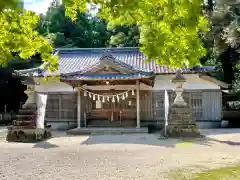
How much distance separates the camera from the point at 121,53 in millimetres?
21609

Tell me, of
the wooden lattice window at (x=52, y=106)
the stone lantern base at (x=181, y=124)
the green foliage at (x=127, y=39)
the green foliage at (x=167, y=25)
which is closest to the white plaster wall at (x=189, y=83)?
the stone lantern base at (x=181, y=124)

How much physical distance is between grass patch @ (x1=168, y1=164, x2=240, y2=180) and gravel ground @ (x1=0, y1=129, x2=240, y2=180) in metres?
0.28

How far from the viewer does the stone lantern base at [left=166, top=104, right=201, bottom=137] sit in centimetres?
1243

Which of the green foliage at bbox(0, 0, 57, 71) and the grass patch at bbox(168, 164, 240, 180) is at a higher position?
the green foliage at bbox(0, 0, 57, 71)

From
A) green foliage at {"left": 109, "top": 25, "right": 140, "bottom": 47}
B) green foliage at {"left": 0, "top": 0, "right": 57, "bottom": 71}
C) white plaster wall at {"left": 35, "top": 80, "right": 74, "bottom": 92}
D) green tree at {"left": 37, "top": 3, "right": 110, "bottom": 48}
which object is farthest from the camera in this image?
green tree at {"left": 37, "top": 3, "right": 110, "bottom": 48}

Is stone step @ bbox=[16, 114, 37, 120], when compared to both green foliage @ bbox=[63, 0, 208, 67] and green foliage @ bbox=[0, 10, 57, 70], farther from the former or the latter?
green foliage @ bbox=[63, 0, 208, 67]

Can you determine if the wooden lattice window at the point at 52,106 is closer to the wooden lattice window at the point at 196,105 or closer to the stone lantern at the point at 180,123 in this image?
the wooden lattice window at the point at 196,105

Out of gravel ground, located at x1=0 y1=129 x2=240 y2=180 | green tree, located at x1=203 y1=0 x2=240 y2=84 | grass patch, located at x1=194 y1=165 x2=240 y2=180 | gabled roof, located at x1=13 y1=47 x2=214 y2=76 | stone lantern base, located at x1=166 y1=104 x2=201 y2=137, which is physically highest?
green tree, located at x1=203 y1=0 x2=240 y2=84

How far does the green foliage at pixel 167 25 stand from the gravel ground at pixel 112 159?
3.01m

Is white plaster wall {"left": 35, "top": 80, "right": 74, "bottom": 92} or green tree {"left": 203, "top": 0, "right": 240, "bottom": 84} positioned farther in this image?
green tree {"left": 203, "top": 0, "right": 240, "bottom": 84}

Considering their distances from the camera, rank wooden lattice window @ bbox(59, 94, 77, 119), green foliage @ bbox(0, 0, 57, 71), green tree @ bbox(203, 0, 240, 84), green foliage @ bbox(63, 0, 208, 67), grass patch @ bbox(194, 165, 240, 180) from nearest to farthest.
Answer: green foliage @ bbox(63, 0, 208, 67) < green foliage @ bbox(0, 0, 57, 71) < grass patch @ bbox(194, 165, 240, 180) < wooden lattice window @ bbox(59, 94, 77, 119) < green tree @ bbox(203, 0, 240, 84)

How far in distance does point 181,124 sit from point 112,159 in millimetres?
4954

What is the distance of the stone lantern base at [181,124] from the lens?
1243 centimetres

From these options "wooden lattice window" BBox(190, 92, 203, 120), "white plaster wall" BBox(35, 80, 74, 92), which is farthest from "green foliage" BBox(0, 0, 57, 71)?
"wooden lattice window" BBox(190, 92, 203, 120)
